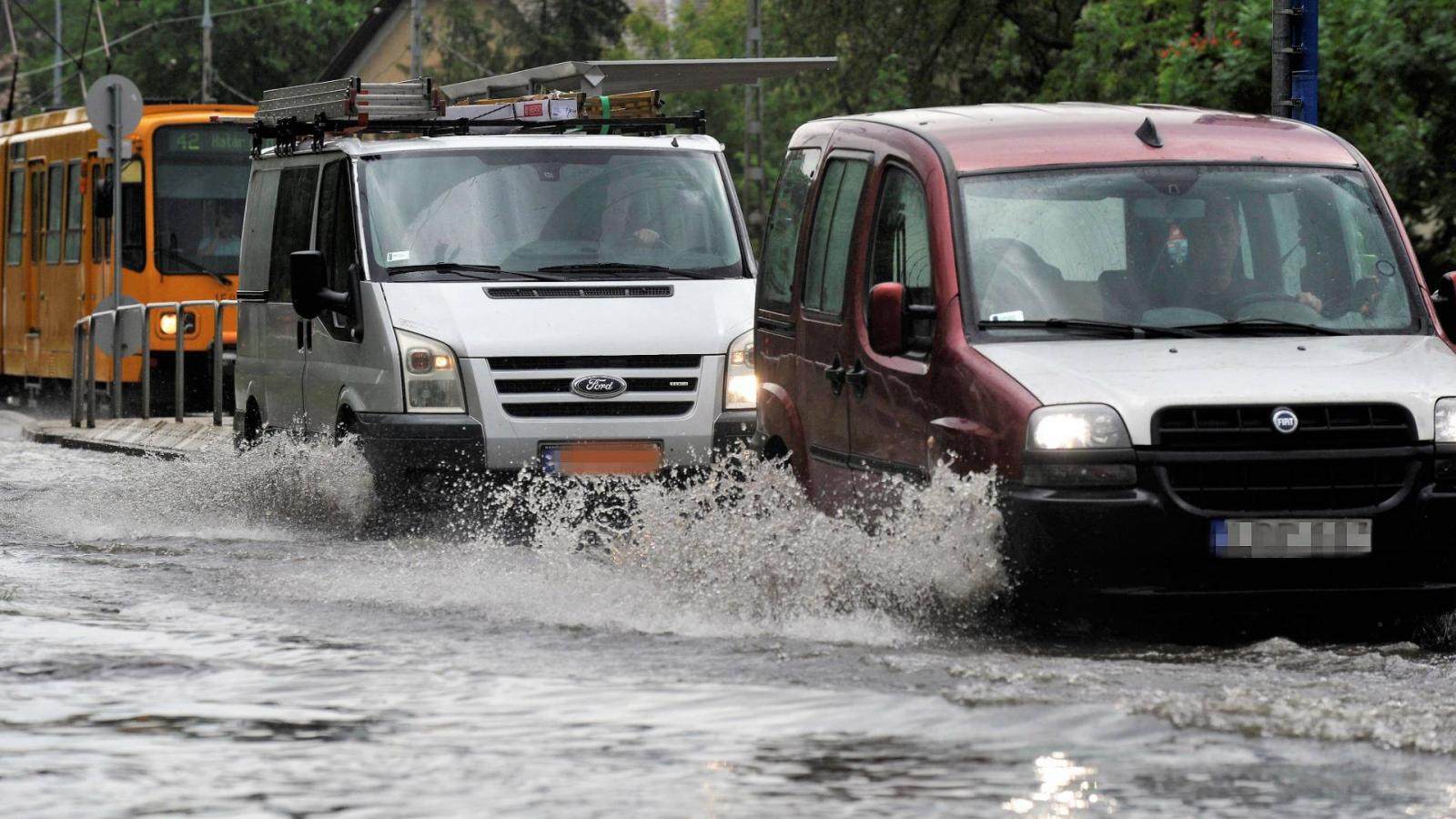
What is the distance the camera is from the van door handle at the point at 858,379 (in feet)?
30.9

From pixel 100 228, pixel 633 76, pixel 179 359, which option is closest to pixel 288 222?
pixel 633 76

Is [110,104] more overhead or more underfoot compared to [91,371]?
more overhead

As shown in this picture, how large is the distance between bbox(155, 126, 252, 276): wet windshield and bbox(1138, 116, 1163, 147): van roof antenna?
1731 centimetres

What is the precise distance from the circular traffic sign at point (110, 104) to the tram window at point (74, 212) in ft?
12.6

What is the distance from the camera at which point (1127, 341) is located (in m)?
8.89

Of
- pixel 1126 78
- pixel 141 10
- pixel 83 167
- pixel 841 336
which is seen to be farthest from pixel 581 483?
pixel 141 10

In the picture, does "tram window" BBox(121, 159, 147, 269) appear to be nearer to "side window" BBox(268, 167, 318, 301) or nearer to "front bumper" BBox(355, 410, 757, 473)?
"side window" BBox(268, 167, 318, 301)

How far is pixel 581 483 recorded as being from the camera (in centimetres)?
1326

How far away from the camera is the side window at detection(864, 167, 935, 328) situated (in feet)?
30.3

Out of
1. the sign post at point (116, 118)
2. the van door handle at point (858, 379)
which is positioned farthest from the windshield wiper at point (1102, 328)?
the sign post at point (116, 118)

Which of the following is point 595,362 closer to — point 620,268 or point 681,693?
point 620,268

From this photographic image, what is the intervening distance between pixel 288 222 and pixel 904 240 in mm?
6239

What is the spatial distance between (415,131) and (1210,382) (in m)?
6.94

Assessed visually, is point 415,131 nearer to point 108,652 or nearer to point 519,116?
point 519,116
